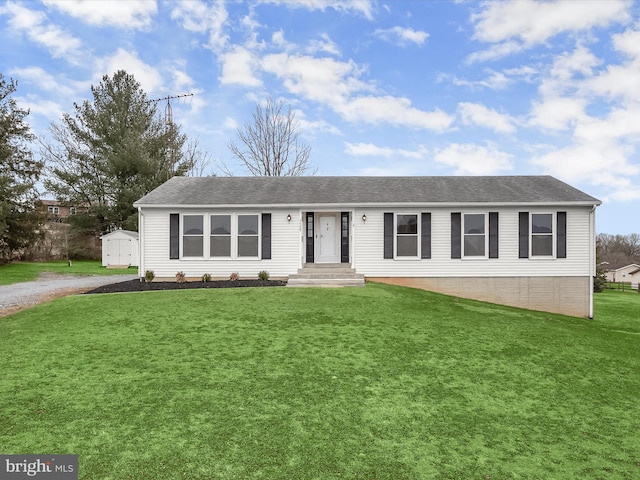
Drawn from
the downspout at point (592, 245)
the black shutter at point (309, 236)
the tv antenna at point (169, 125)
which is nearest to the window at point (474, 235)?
the downspout at point (592, 245)

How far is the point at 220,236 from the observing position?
555 inches

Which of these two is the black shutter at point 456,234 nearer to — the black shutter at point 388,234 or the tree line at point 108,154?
the black shutter at point 388,234

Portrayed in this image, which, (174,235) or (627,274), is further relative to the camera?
(627,274)

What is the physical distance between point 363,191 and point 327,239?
8.22 ft

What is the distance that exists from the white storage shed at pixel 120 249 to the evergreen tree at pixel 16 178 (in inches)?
239

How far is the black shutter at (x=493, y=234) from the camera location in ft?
45.1

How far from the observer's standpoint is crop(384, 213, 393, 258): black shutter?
13906 mm

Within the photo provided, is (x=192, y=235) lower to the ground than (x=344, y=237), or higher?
higher

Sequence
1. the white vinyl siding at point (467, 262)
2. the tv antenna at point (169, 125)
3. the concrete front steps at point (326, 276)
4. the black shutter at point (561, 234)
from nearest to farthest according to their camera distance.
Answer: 1. the concrete front steps at point (326, 276)
2. the black shutter at point (561, 234)
3. the white vinyl siding at point (467, 262)
4. the tv antenna at point (169, 125)

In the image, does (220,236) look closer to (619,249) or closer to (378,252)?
(378,252)

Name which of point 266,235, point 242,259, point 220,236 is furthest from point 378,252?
point 220,236

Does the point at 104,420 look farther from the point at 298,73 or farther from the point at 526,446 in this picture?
the point at 298,73

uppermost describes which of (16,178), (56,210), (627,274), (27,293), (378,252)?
(16,178)

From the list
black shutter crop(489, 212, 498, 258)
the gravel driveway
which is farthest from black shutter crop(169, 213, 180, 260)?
black shutter crop(489, 212, 498, 258)
